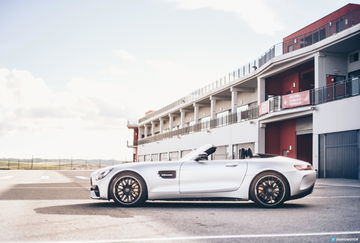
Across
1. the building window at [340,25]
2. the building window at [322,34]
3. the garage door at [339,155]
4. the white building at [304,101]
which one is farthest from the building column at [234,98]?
the building window at [340,25]

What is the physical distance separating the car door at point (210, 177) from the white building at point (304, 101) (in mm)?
15895

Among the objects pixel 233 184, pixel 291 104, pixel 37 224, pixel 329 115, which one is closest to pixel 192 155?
pixel 233 184

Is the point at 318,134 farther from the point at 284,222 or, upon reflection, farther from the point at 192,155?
the point at 284,222

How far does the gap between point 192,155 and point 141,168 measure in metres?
0.99

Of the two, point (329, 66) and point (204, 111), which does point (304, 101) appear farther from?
point (204, 111)

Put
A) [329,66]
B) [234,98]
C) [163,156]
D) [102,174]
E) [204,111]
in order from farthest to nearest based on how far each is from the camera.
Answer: [163,156] → [204,111] → [234,98] → [329,66] → [102,174]

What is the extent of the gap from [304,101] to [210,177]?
1964cm

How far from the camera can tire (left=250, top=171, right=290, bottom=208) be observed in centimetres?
826

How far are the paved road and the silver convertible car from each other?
0.24 metres

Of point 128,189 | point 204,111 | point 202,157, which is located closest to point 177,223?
point 128,189

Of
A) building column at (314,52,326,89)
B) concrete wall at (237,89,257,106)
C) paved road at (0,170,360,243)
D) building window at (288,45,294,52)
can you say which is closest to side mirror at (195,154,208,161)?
paved road at (0,170,360,243)

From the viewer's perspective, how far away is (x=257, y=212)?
24.9 ft

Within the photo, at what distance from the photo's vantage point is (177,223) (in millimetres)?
6195

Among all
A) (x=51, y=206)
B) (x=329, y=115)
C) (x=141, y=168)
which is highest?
(x=329, y=115)
